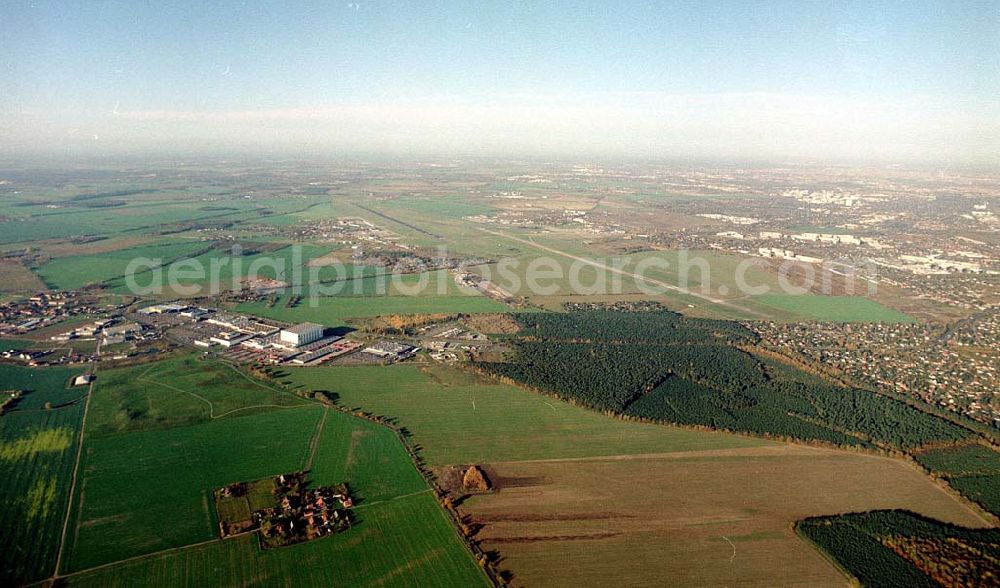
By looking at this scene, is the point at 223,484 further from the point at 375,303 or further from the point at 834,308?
the point at 834,308

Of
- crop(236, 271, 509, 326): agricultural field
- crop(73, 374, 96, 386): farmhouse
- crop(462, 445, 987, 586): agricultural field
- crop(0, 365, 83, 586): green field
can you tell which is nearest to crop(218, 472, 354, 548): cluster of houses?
crop(462, 445, 987, 586): agricultural field

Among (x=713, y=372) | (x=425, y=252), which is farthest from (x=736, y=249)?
(x=713, y=372)

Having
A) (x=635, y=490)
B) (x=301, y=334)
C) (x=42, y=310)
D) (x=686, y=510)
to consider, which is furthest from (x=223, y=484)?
(x=42, y=310)

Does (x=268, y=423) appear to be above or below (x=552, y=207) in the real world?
below

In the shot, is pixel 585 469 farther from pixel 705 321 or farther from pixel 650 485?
pixel 705 321

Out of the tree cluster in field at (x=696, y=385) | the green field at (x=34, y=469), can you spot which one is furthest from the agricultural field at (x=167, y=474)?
the tree cluster in field at (x=696, y=385)

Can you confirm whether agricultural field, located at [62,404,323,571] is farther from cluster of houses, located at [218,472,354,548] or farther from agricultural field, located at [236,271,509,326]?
agricultural field, located at [236,271,509,326]

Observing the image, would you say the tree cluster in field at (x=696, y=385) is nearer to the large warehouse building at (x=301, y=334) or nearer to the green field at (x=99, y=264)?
the large warehouse building at (x=301, y=334)
